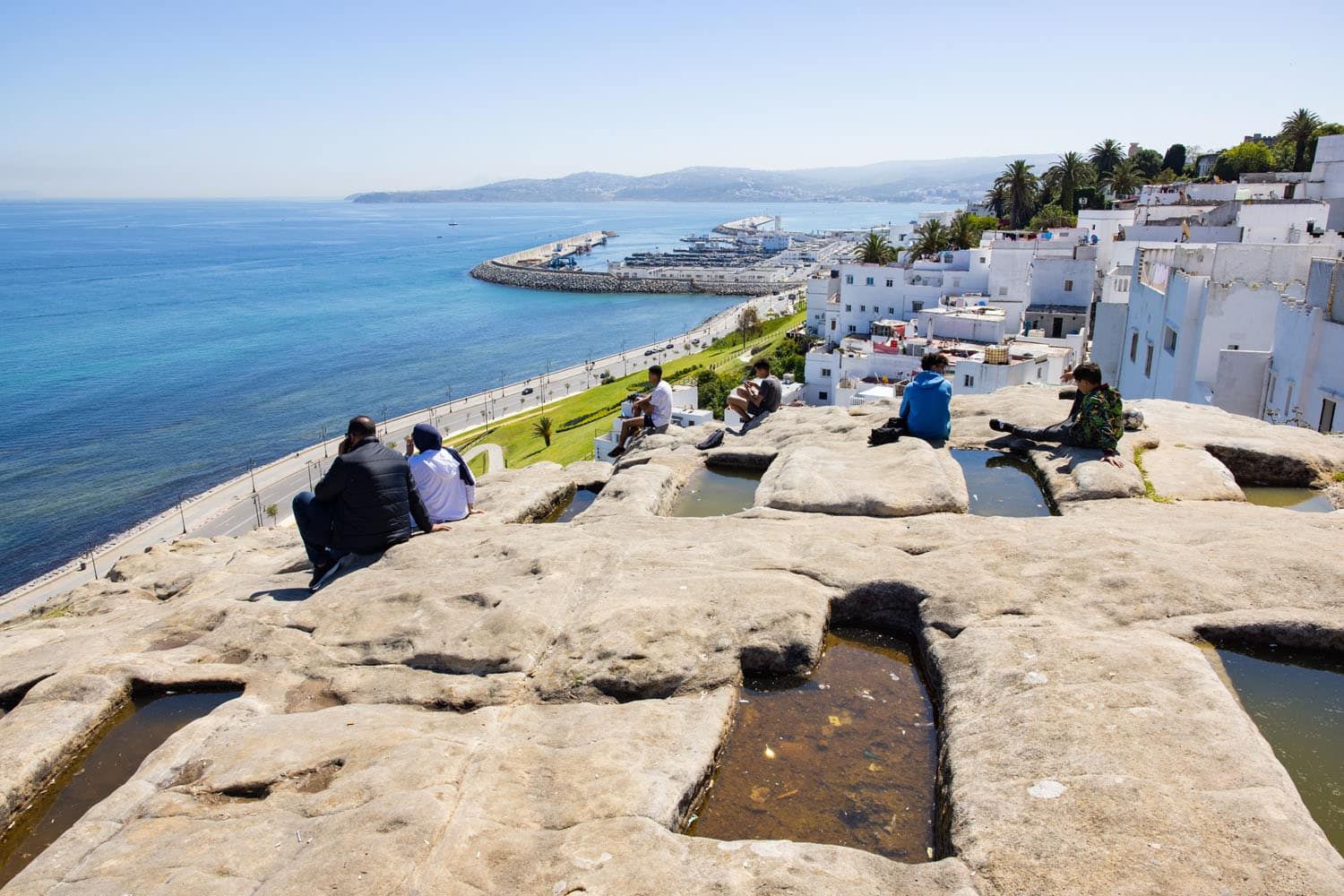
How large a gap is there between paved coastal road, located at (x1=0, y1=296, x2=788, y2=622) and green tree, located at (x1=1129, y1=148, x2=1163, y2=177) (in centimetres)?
6250

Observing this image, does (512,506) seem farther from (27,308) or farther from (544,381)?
(27,308)

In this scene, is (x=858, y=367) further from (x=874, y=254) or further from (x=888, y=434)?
(x=888, y=434)

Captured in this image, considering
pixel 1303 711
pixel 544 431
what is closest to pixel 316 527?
pixel 1303 711

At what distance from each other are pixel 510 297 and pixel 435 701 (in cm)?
16410

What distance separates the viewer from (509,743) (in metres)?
6.23

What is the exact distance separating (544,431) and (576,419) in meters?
7.85

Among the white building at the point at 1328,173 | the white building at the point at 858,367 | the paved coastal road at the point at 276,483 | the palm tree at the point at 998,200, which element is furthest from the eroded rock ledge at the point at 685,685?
the palm tree at the point at 998,200

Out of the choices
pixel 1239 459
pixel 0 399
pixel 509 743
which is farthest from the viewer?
pixel 0 399

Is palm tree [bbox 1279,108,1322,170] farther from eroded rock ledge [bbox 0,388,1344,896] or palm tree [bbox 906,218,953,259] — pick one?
eroded rock ledge [bbox 0,388,1344,896]

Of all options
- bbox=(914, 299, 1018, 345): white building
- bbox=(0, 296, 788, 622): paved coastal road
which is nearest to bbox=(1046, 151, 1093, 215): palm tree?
bbox=(914, 299, 1018, 345): white building

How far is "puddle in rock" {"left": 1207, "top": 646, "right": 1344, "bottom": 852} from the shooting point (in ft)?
18.1

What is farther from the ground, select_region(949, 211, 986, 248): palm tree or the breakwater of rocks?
select_region(949, 211, 986, 248): palm tree

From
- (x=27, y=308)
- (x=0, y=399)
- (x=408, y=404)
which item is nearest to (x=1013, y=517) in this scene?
(x=408, y=404)

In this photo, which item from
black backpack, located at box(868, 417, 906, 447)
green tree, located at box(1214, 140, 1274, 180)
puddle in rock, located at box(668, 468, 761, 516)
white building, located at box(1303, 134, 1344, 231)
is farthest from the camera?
green tree, located at box(1214, 140, 1274, 180)
